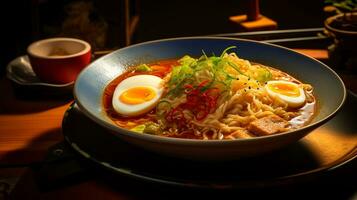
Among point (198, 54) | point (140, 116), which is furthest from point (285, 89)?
point (140, 116)

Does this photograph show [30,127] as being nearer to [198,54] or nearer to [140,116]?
[140,116]

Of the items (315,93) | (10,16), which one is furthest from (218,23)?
(315,93)

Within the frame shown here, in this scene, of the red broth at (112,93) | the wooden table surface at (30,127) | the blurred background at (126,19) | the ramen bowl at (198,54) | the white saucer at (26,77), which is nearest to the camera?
the ramen bowl at (198,54)

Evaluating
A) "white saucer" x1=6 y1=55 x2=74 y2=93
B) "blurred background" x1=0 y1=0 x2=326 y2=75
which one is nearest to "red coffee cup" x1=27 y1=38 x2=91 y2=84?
"white saucer" x1=6 y1=55 x2=74 y2=93

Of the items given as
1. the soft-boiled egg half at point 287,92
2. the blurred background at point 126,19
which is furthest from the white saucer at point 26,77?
the blurred background at point 126,19

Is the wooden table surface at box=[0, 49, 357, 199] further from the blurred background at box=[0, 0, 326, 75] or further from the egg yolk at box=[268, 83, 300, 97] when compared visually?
the blurred background at box=[0, 0, 326, 75]

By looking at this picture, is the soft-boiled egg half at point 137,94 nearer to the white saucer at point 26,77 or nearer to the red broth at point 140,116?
the red broth at point 140,116

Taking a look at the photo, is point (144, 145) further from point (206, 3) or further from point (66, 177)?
point (206, 3)
